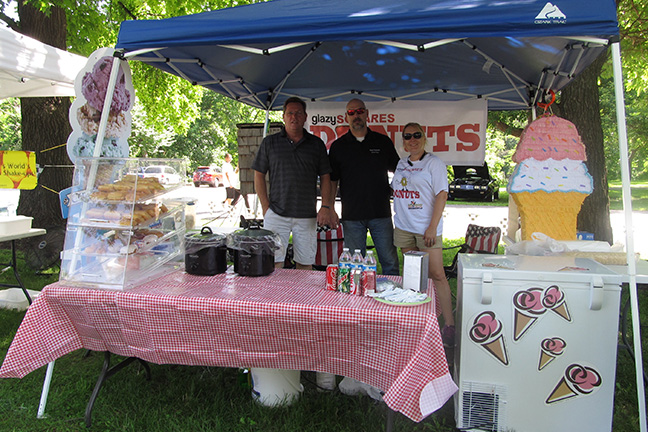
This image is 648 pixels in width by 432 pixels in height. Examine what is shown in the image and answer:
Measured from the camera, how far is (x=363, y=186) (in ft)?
12.1

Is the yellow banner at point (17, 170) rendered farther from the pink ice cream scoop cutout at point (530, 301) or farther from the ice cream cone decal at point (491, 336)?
the pink ice cream scoop cutout at point (530, 301)

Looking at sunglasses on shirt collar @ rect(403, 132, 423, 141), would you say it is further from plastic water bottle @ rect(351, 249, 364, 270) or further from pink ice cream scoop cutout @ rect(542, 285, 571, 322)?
pink ice cream scoop cutout @ rect(542, 285, 571, 322)

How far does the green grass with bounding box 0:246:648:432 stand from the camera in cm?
248

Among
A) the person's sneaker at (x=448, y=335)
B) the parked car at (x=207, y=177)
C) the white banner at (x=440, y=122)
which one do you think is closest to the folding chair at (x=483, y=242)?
the white banner at (x=440, y=122)

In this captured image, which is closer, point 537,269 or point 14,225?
point 537,269

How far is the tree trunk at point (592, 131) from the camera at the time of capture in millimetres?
4984

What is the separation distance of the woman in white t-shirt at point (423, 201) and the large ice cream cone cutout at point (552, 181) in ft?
1.76

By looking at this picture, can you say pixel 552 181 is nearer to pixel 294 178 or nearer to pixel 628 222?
pixel 628 222

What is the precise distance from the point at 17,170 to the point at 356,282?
365cm

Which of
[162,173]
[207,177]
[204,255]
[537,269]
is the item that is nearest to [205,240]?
[204,255]

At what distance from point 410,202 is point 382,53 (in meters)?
1.47

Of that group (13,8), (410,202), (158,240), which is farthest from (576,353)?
(13,8)

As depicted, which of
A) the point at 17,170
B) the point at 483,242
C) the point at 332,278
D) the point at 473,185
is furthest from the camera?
the point at 473,185

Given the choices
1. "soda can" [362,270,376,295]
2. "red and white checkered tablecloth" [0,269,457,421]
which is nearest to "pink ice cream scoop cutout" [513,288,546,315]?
"red and white checkered tablecloth" [0,269,457,421]
